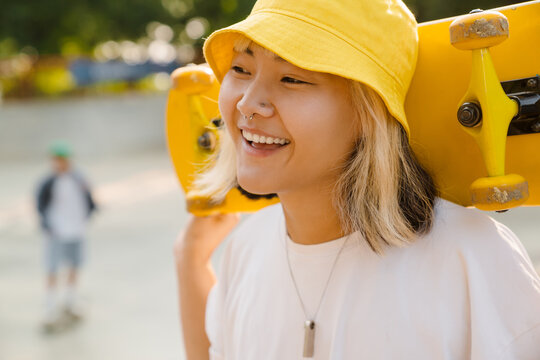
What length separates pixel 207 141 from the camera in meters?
1.44

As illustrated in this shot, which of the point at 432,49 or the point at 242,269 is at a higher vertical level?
the point at 432,49

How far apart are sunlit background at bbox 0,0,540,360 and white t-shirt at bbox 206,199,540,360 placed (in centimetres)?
63

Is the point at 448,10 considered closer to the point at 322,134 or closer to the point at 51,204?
the point at 51,204

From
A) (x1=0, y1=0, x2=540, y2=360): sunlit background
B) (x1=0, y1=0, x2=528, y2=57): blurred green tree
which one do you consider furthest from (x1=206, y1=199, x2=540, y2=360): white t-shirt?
(x1=0, y1=0, x2=528, y2=57): blurred green tree

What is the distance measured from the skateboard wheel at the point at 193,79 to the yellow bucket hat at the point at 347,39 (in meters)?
0.28

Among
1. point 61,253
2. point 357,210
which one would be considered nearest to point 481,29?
point 357,210

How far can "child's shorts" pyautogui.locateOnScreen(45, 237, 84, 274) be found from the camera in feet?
17.3

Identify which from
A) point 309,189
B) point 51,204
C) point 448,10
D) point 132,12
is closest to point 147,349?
point 51,204

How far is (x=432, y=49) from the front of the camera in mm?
1146

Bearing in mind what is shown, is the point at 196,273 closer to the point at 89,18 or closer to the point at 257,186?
the point at 257,186

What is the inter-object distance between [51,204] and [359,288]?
4737mm

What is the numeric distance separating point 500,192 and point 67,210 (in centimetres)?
486

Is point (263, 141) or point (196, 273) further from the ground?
point (263, 141)

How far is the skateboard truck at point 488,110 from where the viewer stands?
982 millimetres
